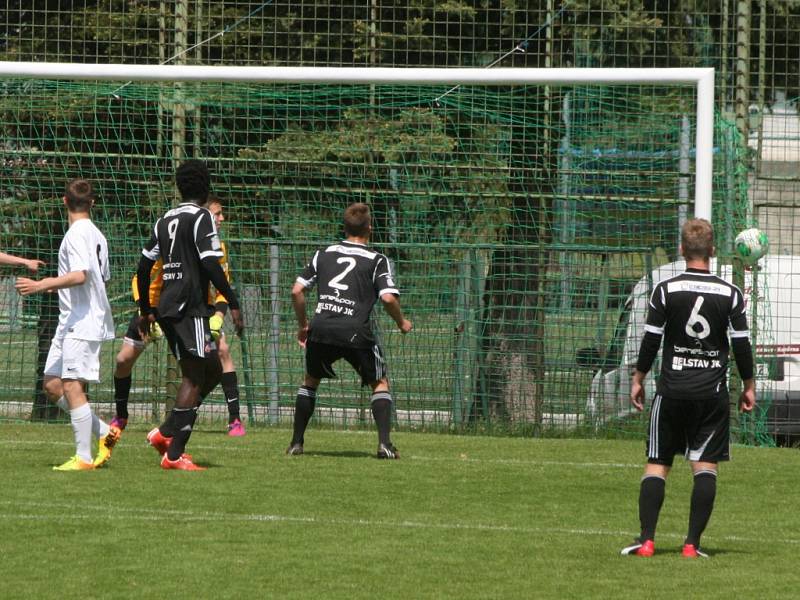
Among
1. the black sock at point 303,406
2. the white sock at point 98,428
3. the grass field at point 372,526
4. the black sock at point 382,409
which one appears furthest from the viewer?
the black sock at point 303,406

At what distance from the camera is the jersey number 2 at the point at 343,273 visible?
10656mm

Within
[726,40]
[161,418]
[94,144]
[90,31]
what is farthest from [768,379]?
[90,31]

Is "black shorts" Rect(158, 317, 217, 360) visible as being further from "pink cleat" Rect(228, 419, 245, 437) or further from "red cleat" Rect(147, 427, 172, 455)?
"pink cleat" Rect(228, 419, 245, 437)

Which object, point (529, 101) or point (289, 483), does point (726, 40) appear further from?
point (289, 483)

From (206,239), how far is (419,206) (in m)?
4.97

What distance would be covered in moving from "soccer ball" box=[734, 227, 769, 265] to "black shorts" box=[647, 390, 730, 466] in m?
5.38

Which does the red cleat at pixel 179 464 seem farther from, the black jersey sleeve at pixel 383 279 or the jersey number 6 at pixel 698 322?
the jersey number 6 at pixel 698 322

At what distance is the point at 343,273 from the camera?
35.0 ft

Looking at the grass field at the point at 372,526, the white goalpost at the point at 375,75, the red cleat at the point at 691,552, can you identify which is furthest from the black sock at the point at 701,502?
the white goalpost at the point at 375,75

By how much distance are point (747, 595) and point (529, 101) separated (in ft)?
27.7

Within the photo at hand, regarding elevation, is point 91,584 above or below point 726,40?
below

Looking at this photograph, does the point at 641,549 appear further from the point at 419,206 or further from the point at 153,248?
the point at 419,206

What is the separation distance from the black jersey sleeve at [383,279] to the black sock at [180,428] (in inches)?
66.3

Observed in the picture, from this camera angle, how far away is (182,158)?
45.9 feet
